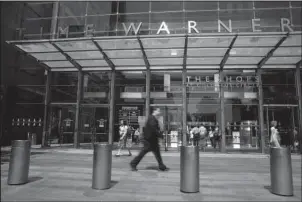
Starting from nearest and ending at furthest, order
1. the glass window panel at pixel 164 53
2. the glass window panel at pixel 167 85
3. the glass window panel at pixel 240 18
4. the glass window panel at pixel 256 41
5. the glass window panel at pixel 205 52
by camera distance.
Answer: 1. the glass window panel at pixel 256 41
2. the glass window panel at pixel 205 52
3. the glass window panel at pixel 164 53
4. the glass window panel at pixel 167 85
5. the glass window panel at pixel 240 18

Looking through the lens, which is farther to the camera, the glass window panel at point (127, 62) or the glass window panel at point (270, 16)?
the glass window panel at point (270, 16)

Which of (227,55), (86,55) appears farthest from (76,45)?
(227,55)

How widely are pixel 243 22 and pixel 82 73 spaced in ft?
36.8

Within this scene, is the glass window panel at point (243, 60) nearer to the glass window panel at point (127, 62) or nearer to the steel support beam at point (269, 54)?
the steel support beam at point (269, 54)

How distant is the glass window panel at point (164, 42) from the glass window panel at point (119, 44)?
0.47 meters

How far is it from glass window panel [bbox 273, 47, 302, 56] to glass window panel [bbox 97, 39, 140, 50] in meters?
6.99

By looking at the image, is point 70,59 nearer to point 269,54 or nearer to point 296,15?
point 269,54

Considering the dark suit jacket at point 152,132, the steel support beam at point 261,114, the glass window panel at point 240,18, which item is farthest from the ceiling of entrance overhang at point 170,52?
the dark suit jacket at point 152,132

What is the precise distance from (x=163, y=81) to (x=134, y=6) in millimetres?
5226

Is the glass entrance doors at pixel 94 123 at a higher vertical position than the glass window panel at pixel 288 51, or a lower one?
lower

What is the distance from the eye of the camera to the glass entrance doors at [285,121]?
13141mm

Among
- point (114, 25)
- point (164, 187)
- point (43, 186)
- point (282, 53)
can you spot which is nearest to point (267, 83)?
point (282, 53)

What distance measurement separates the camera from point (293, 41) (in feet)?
33.4

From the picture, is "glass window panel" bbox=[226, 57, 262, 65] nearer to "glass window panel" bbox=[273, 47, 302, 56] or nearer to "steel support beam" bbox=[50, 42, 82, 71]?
"glass window panel" bbox=[273, 47, 302, 56]
